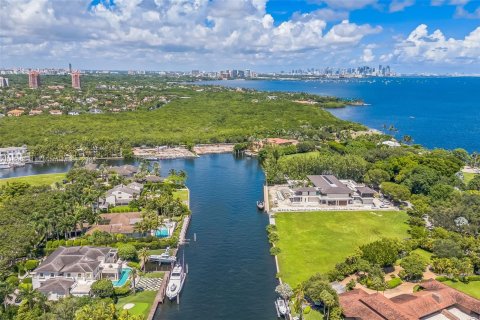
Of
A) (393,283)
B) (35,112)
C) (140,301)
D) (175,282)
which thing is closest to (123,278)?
(140,301)

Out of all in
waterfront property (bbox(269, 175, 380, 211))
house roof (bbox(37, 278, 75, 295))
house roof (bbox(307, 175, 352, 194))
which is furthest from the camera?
house roof (bbox(307, 175, 352, 194))

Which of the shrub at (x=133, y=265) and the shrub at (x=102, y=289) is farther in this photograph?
the shrub at (x=133, y=265)

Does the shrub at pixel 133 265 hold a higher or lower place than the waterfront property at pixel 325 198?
lower

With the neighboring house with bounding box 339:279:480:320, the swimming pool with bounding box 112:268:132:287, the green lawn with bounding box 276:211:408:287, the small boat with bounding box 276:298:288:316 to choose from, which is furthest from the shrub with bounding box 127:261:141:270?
the neighboring house with bounding box 339:279:480:320

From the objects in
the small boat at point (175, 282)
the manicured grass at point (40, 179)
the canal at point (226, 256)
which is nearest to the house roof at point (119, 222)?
the canal at point (226, 256)

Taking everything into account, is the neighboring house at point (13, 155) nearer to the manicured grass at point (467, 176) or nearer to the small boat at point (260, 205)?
the small boat at point (260, 205)

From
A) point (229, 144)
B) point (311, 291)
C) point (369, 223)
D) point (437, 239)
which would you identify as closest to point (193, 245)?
point (311, 291)

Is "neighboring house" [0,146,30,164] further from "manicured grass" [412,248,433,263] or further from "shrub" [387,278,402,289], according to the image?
"manicured grass" [412,248,433,263]
